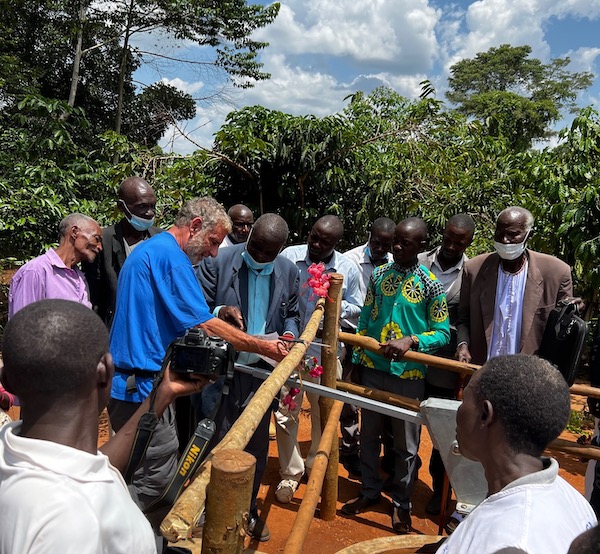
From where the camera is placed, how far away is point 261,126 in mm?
7070

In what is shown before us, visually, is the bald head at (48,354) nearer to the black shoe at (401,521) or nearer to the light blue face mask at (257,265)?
the light blue face mask at (257,265)

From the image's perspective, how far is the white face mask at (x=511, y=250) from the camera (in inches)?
141

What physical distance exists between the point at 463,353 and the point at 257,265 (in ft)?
5.09

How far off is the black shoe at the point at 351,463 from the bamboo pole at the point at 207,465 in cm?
248

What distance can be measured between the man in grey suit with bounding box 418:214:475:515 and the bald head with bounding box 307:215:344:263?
2.74ft

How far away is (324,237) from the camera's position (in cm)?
438

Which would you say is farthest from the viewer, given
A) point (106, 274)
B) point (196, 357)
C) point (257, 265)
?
point (106, 274)

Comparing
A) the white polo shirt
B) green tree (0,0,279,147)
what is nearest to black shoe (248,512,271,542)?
the white polo shirt

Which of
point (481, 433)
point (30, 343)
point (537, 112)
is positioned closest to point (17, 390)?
point (30, 343)

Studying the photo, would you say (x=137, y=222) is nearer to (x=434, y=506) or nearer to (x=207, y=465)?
(x=207, y=465)

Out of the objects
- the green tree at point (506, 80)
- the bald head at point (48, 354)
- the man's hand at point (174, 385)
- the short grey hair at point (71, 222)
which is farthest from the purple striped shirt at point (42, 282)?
the green tree at point (506, 80)

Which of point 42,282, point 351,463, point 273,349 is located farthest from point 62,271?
point 351,463

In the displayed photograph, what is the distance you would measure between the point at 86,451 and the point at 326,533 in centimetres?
297

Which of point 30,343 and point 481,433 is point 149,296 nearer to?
point 30,343
